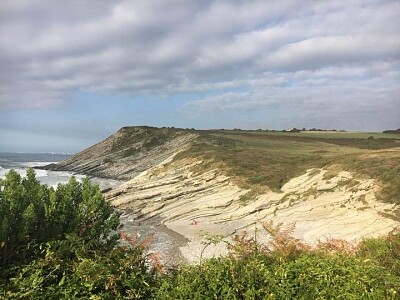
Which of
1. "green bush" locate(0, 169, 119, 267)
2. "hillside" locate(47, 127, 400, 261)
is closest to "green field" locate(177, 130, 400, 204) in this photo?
"hillside" locate(47, 127, 400, 261)

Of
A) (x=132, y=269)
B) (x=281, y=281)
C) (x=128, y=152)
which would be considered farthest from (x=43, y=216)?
(x=128, y=152)

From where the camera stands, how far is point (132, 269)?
698 centimetres

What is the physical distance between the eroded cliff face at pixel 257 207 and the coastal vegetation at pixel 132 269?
11.3 meters

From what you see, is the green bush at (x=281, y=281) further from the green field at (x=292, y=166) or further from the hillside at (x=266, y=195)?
the green field at (x=292, y=166)

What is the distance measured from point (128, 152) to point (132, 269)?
7592 cm

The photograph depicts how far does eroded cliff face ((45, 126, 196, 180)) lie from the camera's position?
70688 millimetres

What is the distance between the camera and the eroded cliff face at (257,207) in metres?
23.1

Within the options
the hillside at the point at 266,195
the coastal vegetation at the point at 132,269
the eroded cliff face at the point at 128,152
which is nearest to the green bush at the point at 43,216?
the coastal vegetation at the point at 132,269

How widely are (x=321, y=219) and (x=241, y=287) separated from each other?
65.8ft

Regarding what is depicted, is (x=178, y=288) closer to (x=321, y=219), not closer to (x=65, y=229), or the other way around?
(x=65, y=229)

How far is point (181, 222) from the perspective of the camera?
30516mm

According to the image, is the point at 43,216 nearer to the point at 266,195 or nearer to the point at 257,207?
the point at 257,207

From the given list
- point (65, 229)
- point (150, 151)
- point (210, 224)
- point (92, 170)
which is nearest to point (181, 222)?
point (210, 224)

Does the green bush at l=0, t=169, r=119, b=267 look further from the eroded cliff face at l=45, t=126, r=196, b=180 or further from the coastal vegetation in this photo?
the eroded cliff face at l=45, t=126, r=196, b=180
